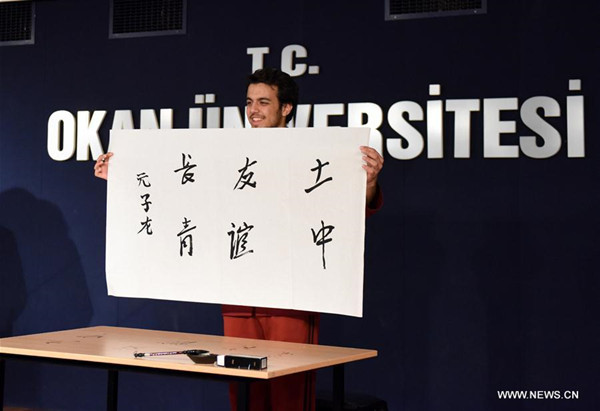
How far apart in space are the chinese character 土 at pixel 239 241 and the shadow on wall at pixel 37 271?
221 cm

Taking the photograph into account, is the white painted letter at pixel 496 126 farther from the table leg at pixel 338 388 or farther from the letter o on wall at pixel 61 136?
the letter o on wall at pixel 61 136

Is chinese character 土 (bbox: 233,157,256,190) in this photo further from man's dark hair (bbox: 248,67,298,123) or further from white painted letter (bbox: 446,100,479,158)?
white painted letter (bbox: 446,100,479,158)

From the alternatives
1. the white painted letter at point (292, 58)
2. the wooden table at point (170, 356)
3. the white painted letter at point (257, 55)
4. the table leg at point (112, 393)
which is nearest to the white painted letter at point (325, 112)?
the white painted letter at point (292, 58)

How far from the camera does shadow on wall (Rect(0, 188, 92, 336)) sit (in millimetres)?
5109

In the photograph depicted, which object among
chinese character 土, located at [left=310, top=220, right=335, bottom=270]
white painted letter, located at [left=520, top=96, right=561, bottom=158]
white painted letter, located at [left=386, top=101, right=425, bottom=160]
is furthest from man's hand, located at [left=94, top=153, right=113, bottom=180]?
white painted letter, located at [left=520, top=96, right=561, bottom=158]

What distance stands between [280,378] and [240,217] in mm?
610

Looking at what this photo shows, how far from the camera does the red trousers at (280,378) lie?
9.70 ft

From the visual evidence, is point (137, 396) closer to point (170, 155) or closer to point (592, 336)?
point (170, 155)

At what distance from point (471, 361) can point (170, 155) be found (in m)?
2.03

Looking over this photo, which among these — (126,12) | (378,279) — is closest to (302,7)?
(126,12)

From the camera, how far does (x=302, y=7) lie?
15.5 feet

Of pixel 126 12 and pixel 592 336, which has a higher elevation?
pixel 126 12

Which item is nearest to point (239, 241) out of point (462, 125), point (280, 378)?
point (280, 378)

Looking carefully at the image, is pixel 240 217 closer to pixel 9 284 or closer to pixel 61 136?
pixel 61 136
